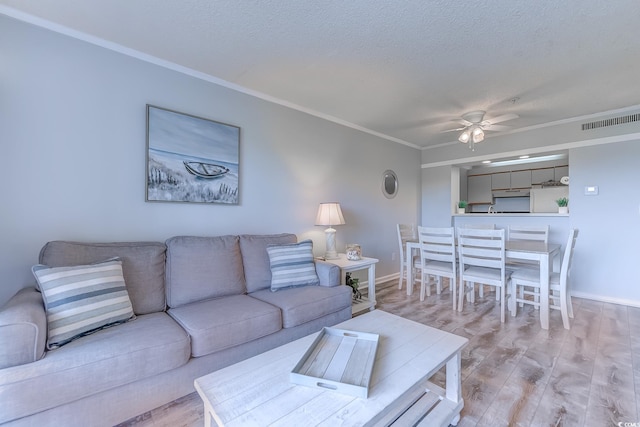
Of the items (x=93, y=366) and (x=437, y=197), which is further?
(x=437, y=197)

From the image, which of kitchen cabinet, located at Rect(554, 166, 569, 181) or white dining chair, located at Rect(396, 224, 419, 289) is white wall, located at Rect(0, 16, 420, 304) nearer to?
white dining chair, located at Rect(396, 224, 419, 289)

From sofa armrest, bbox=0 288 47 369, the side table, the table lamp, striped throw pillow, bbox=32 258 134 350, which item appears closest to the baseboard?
the side table

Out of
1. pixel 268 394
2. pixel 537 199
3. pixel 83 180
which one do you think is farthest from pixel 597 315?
pixel 83 180

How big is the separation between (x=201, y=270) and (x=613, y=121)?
4.73 metres

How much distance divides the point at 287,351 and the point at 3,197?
6.51 feet

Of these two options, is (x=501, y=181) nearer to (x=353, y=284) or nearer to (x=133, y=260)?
(x=353, y=284)

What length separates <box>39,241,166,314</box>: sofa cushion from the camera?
168 cm

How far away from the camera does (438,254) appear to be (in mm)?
3174

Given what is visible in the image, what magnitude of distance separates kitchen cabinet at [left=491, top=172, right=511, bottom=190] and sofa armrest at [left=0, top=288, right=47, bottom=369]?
7157 millimetres

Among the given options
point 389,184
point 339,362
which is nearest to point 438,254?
point 389,184

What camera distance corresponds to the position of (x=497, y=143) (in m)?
4.14

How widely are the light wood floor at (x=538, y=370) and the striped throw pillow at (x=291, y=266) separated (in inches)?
37.2

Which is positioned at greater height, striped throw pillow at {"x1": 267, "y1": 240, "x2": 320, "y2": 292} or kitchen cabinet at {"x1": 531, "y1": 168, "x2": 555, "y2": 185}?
kitchen cabinet at {"x1": 531, "y1": 168, "x2": 555, "y2": 185}

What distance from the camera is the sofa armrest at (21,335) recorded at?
113cm
